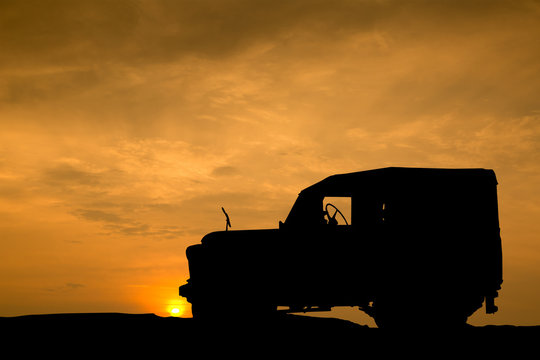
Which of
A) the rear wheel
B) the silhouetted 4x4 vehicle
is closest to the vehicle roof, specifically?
the silhouetted 4x4 vehicle

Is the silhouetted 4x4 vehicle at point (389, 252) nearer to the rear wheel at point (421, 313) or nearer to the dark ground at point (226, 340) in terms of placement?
the rear wheel at point (421, 313)

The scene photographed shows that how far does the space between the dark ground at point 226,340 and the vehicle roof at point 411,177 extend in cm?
259

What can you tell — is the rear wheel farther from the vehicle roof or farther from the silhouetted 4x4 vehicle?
the vehicle roof

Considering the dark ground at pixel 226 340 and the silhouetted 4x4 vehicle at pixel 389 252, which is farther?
the silhouetted 4x4 vehicle at pixel 389 252

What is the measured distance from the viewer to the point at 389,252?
28.6ft

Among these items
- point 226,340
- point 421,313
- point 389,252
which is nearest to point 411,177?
point 389,252

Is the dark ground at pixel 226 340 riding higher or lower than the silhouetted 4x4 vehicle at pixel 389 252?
lower

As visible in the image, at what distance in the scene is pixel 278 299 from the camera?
9148 mm

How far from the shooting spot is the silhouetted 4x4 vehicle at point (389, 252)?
8.70 meters

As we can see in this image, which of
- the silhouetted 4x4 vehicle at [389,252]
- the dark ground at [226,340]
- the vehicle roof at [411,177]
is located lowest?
the dark ground at [226,340]

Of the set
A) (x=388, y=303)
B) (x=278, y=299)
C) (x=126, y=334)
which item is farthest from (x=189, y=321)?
(x=388, y=303)

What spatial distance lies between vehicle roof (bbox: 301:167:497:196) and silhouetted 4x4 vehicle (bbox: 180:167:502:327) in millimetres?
16

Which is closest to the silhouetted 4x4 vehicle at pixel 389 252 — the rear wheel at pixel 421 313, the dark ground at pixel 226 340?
the rear wheel at pixel 421 313

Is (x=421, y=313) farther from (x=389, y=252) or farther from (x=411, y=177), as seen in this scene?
(x=411, y=177)
